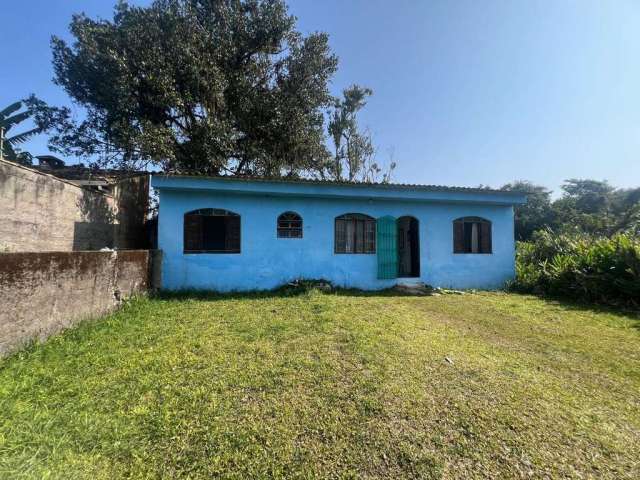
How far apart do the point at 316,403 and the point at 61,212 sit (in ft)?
22.2

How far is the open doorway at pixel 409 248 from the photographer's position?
9.23 metres

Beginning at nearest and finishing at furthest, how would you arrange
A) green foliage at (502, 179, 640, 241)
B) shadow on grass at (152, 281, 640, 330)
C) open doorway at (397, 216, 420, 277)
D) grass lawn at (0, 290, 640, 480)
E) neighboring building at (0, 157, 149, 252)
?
grass lawn at (0, 290, 640, 480)
neighboring building at (0, 157, 149, 252)
shadow on grass at (152, 281, 640, 330)
open doorway at (397, 216, 420, 277)
green foliage at (502, 179, 640, 241)

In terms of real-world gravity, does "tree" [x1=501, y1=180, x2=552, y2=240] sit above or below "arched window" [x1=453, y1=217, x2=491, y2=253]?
above

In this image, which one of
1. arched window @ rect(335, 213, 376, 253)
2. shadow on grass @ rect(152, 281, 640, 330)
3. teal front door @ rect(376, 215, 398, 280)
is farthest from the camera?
teal front door @ rect(376, 215, 398, 280)

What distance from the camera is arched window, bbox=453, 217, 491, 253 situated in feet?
30.5

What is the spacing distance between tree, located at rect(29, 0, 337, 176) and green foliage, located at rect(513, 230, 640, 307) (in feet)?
31.9

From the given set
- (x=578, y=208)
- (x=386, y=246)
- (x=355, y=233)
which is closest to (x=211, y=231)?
(x=355, y=233)

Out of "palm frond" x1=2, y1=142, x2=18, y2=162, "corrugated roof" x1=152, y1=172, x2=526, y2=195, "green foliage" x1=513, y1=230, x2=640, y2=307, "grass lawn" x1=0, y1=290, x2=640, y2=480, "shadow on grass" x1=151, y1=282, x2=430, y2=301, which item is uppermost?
"palm frond" x1=2, y1=142, x2=18, y2=162

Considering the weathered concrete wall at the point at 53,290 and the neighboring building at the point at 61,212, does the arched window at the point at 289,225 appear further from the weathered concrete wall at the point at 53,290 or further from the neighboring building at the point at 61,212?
the neighboring building at the point at 61,212

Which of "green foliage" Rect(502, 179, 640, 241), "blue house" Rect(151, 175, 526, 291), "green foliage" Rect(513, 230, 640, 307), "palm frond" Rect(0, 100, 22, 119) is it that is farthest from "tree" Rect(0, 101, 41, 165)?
"green foliage" Rect(502, 179, 640, 241)

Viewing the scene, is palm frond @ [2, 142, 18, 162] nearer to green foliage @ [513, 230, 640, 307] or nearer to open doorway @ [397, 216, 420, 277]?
open doorway @ [397, 216, 420, 277]

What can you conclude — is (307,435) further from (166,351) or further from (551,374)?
(551,374)

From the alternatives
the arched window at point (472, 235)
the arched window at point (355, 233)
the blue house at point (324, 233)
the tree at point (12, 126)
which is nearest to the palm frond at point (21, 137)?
the tree at point (12, 126)

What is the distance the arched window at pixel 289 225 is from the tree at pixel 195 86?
4.33m
